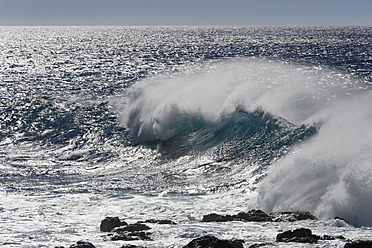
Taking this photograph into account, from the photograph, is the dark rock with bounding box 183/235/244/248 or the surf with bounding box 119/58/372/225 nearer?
the dark rock with bounding box 183/235/244/248

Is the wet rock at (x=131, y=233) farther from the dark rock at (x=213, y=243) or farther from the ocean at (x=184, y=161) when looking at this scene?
the dark rock at (x=213, y=243)

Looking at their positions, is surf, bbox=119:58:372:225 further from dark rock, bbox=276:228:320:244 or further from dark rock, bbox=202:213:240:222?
dark rock, bbox=276:228:320:244

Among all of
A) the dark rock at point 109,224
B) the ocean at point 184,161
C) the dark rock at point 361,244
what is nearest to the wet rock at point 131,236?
the ocean at point 184,161

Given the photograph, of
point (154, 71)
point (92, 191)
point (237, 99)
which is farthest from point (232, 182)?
point (154, 71)

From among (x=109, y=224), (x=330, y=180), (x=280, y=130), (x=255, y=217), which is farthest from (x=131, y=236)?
(x=280, y=130)

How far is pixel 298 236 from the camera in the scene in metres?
8.76

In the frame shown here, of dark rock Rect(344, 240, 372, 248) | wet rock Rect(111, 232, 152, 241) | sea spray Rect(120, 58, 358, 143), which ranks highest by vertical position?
sea spray Rect(120, 58, 358, 143)

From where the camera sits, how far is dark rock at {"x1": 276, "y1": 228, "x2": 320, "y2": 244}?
8.53m

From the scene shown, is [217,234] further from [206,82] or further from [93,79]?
[93,79]

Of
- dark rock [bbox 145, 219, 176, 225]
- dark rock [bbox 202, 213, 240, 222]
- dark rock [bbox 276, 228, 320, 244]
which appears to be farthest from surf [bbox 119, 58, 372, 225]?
dark rock [bbox 145, 219, 176, 225]

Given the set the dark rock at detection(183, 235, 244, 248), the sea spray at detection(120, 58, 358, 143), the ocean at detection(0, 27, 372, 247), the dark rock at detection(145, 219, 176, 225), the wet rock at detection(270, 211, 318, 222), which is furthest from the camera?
the sea spray at detection(120, 58, 358, 143)

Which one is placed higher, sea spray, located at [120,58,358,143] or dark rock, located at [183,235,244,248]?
sea spray, located at [120,58,358,143]

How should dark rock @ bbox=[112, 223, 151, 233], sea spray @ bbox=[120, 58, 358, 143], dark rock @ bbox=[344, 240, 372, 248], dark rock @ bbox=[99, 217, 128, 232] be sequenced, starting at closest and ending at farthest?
dark rock @ bbox=[344, 240, 372, 248], dark rock @ bbox=[112, 223, 151, 233], dark rock @ bbox=[99, 217, 128, 232], sea spray @ bbox=[120, 58, 358, 143]

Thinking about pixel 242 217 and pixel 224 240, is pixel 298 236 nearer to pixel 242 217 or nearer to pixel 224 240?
pixel 224 240
